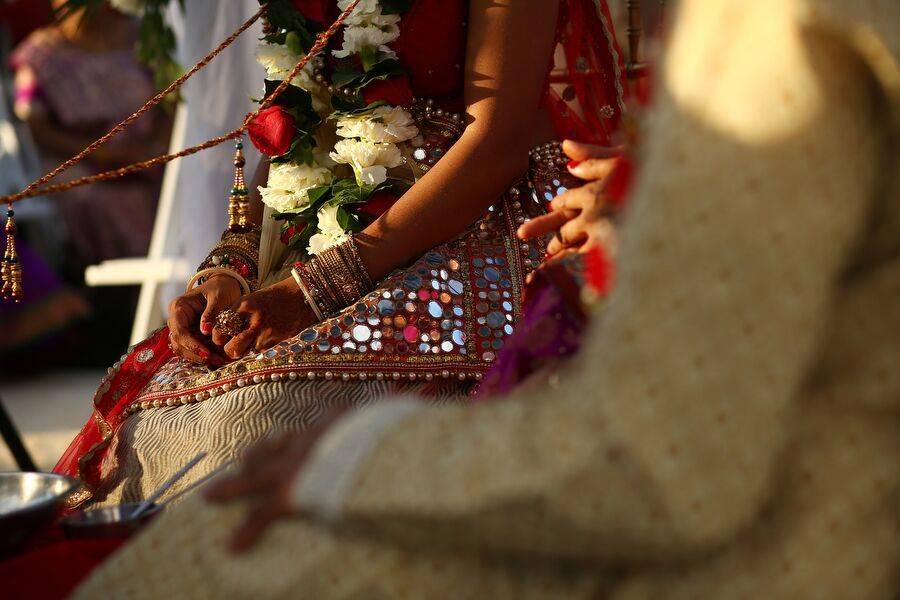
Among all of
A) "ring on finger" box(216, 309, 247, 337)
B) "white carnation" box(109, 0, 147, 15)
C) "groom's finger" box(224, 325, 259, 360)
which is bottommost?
"groom's finger" box(224, 325, 259, 360)

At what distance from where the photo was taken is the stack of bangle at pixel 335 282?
1.63 metres

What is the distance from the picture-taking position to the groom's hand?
766 mm

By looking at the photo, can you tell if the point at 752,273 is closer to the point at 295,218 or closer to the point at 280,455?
the point at 280,455

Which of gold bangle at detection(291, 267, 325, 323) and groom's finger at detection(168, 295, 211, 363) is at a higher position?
gold bangle at detection(291, 267, 325, 323)

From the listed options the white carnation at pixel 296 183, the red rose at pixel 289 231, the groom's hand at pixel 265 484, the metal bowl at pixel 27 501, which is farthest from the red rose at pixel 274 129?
the groom's hand at pixel 265 484

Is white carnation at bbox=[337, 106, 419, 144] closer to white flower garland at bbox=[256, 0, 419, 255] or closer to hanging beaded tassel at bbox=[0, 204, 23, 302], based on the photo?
white flower garland at bbox=[256, 0, 419, 255]

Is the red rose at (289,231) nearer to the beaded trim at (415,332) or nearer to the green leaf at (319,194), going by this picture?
the green leaf at (319,194)

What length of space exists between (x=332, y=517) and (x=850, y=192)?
433 mm

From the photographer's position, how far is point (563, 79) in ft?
6.25

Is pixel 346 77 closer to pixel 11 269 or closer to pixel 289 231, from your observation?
pixel 289 231

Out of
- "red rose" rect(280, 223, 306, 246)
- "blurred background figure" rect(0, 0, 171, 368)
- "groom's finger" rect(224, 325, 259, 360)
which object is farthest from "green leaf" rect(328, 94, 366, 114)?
"blurred background figure" rect(0, 0, 171, 368)

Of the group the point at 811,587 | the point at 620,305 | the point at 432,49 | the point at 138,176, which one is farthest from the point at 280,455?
the point at 138,176

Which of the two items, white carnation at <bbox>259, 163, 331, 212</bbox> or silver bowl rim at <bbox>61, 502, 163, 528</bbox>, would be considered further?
white carnation at <bbox>259, 163, 331, 212</bbox>

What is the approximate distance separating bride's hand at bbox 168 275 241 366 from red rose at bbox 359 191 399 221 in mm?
294
